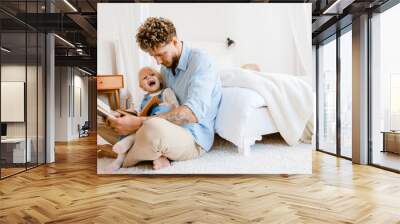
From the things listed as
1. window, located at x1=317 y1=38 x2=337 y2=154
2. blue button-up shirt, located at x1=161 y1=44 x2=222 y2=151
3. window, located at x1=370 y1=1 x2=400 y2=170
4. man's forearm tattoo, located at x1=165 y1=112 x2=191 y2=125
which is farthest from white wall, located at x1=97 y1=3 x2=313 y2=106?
window, located at x1=317 y1=38 x2=337 y2=154

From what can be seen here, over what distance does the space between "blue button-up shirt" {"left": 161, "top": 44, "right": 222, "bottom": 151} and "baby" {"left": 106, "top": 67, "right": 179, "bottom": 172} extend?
11 centimetres

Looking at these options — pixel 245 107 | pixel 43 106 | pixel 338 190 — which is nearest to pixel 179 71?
pixel 245 107

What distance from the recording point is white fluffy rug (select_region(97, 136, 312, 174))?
4938 mm

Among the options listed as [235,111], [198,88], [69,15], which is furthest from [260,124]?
[69,15]

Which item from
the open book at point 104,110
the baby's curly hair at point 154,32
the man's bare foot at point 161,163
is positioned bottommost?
the man's bare foot at point 161,163

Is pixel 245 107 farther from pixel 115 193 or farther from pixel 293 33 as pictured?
pixel 115 193

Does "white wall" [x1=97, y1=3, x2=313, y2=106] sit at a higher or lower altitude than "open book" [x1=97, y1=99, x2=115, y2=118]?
higher

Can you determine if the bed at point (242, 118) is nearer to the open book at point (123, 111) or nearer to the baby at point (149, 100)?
the baby at point (149, 100)

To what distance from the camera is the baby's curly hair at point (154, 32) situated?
16.1 feet

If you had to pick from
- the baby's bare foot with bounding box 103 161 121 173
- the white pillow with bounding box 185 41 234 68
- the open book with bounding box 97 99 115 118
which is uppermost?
the white pillow with bounding box 185 41 234 68

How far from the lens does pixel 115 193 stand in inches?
165

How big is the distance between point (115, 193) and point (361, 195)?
2707mm

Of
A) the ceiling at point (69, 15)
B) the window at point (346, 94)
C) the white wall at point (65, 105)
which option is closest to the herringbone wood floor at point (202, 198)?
the window at point (346, 94)

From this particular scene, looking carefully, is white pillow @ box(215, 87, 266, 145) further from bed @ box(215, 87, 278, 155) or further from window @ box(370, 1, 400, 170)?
window @ box(370, 1, 400, 170)
